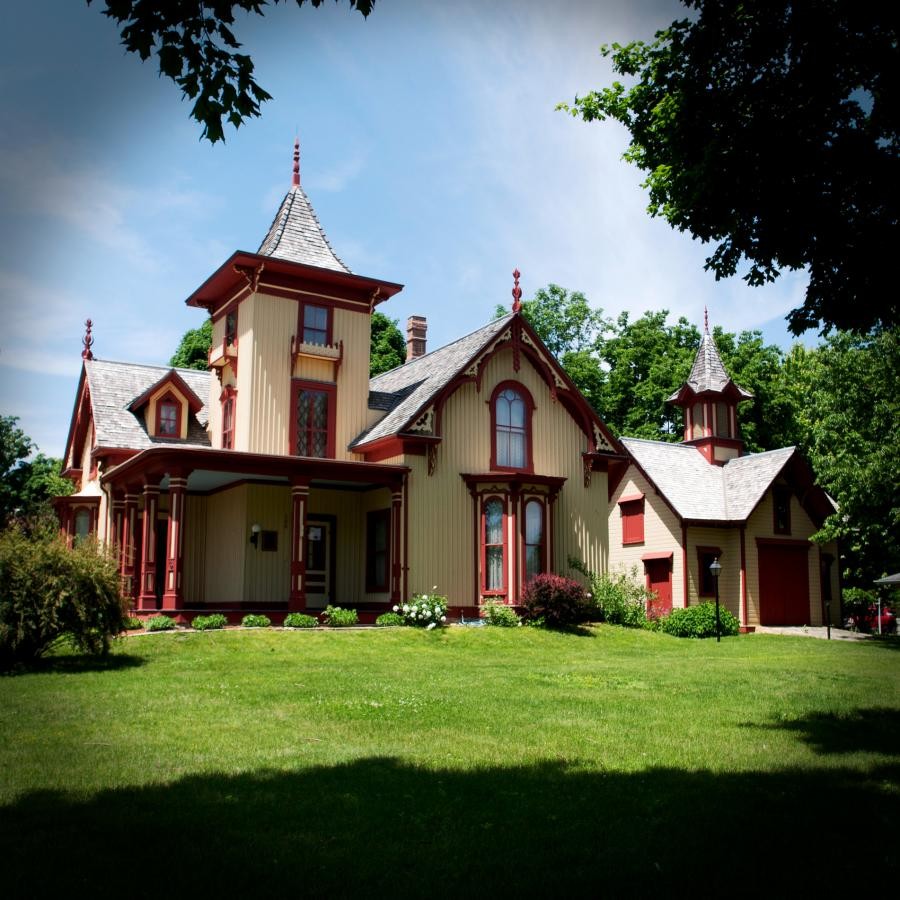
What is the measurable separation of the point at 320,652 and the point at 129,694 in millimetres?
6550

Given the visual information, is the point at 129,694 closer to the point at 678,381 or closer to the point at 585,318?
the point at 678,381

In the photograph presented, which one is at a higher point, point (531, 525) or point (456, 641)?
point (531, 525)

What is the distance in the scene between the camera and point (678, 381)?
47.2 m

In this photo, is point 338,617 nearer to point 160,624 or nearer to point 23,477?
point 160,624

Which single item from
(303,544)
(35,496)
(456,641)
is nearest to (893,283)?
(456,641)

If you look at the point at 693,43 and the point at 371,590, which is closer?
the point at 693,43

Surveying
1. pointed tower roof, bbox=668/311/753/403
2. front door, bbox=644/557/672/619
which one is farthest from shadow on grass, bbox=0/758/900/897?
pointed tower roof, bbox=668/311/753/403

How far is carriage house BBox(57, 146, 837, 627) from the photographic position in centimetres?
2484

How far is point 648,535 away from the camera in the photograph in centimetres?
3484

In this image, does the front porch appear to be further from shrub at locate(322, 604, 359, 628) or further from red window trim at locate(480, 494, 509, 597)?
red window trim at locate(480, 494, 509, 597)

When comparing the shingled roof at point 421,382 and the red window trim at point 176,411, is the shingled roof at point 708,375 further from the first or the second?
the red window trim at point 176,411

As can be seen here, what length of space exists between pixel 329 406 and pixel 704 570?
15.0 m

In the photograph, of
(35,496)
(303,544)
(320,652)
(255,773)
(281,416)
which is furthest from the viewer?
(35,496)

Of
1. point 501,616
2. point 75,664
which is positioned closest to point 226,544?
point 501,616
